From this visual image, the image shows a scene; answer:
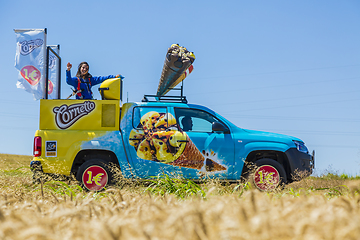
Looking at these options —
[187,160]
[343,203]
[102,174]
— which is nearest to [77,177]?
[102,174]

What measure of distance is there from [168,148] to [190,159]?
474 mm

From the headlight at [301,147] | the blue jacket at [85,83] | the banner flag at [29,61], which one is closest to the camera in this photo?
the headlight at [301,147]

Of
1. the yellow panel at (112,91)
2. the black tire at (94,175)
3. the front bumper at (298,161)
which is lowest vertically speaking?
the black tire at (94,175)

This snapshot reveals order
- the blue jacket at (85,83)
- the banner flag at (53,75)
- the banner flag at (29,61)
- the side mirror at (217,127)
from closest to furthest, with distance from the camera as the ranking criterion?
the side mirror at (217,127)
the blue jacket at (85,83)
the banner flag at (53,75)
the banner flag at (29,61)

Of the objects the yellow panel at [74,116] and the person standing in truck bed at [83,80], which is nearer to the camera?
the yellow panel at [74,116]

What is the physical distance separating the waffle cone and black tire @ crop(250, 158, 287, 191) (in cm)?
104

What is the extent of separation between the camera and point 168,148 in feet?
20.4

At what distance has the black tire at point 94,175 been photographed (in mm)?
6098

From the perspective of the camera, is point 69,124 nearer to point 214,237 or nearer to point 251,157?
point 251,157

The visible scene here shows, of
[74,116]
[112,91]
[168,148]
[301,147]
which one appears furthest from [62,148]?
[301,147]

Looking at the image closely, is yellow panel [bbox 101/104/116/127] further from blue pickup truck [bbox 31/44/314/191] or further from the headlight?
the headlight

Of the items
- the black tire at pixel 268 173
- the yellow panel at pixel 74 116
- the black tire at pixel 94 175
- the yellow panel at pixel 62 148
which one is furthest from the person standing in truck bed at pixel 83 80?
the black tire at pixel 268 173

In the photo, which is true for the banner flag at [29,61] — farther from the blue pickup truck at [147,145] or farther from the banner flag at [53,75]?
the blue pickup truck at [147,145]

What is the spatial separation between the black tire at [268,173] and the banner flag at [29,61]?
6469 mm
